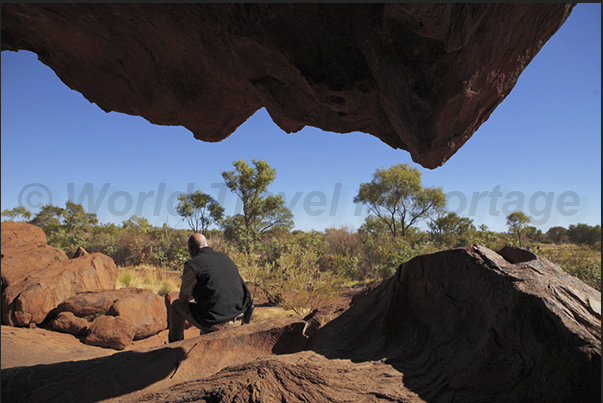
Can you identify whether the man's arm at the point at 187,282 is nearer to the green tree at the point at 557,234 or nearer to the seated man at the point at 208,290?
the seated man at the point at 208,290

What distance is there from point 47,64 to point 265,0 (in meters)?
3.00

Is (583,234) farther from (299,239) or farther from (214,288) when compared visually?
(214,288)

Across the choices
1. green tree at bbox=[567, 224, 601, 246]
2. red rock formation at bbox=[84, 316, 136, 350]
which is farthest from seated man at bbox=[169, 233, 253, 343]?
green tree at bbox=[567, 224, 601, 246]

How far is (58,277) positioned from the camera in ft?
25.2

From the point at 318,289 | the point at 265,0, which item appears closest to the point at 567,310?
the point at 265,0

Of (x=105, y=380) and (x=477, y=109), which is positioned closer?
(x=105, y=380)

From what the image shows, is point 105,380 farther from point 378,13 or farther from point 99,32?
point 378,13

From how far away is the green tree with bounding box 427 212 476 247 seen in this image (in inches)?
818

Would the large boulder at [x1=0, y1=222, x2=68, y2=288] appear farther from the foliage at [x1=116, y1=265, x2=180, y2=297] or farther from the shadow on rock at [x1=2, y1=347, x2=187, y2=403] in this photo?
the shadow on rock at [x1=2, y1=347, x2=187, y2=403]

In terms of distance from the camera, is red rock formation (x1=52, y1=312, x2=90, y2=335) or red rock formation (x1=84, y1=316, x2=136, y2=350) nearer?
red rock formation (x1=84, y1=316, x2=136, y2=350)

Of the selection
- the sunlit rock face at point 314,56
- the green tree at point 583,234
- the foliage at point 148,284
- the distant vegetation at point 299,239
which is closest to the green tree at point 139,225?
the distant vegetation at point 299,239

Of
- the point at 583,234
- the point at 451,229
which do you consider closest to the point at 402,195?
the point at 451,229

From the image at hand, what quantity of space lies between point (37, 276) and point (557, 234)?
135ft

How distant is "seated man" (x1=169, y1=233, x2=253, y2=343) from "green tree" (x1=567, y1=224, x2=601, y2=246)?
1304 inches
